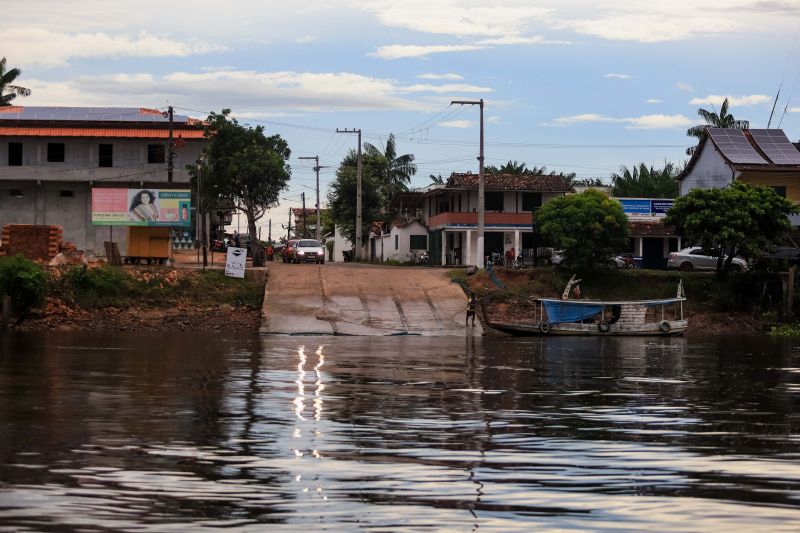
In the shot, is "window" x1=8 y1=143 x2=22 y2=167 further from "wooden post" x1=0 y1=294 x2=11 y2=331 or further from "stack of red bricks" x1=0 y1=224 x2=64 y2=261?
"wooden post" x1=0 y1=294 x2=11 y2=331

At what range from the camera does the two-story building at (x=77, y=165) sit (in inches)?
2687

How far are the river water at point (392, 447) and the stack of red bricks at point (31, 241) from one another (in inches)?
976

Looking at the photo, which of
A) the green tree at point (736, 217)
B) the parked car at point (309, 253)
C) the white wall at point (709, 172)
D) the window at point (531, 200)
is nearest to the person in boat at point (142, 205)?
the parked car at point (309, 253)

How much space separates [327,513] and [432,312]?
129 feet

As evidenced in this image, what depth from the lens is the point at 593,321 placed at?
4925 centimetres

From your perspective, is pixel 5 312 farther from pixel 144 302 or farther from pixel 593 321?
pixel 593 321

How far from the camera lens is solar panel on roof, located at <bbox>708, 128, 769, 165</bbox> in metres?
66.9

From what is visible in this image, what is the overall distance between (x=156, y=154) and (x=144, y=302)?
73.3 ft

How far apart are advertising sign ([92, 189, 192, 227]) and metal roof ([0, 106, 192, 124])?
1561 centimetres

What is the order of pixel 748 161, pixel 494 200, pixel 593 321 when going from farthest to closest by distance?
pixel 494 200, pixel 748 161, pixel 593 321

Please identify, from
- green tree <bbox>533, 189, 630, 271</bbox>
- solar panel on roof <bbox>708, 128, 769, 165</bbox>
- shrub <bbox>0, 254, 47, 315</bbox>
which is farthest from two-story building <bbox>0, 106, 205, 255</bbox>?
solar panel on roof <bbox>708, 128, 769, 165</bbox>

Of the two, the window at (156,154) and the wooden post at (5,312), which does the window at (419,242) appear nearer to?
the window at (156,154)

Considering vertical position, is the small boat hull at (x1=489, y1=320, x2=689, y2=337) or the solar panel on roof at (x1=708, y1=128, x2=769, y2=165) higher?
the solar panel on roof at (x1=708, y1=128, x2=769, y2=165)

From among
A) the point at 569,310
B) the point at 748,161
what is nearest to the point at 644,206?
the point at 748,161
